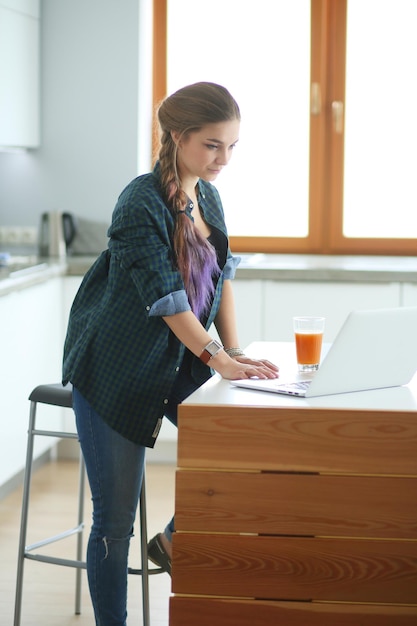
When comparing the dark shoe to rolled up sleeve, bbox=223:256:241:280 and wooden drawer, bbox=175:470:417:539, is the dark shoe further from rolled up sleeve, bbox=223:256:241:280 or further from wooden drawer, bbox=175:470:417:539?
rolled up sleeve, bbox=223:256:241:280

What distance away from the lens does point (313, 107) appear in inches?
175

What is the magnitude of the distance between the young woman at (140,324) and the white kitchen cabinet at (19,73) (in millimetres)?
1999

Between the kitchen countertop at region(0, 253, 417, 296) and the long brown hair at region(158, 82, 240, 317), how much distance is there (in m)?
1.56

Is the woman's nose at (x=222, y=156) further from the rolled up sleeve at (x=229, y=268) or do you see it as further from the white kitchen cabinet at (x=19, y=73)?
the white kitchen cabinet at (x=19, y=73)

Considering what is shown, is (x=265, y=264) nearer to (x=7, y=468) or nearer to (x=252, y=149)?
(x=252, y=149)

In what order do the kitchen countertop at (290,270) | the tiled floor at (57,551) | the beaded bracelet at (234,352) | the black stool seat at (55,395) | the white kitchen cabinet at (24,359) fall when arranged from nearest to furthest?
the beaded bracelet at (234,352)
the black stool seat at (55,395)
the tiled floor at (57,551)
the white kitchen cabinet at (24,359)
the kitchen countertop at (290,270)

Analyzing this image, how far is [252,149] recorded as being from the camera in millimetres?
4520

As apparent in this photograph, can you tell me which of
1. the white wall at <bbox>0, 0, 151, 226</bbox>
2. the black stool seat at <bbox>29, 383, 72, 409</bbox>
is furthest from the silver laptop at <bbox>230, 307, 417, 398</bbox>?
the white wall at <bbox>0, 0, 151, 226</bbox>

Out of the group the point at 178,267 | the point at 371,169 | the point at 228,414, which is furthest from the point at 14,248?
the point at 228,414

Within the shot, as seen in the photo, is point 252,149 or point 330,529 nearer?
point 330,529

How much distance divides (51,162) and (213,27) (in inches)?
38.5

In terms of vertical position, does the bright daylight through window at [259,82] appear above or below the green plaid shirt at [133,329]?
above

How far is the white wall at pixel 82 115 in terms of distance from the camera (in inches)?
168

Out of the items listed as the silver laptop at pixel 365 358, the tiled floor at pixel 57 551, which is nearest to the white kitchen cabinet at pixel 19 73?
the tiled floor at pixel 57 551
